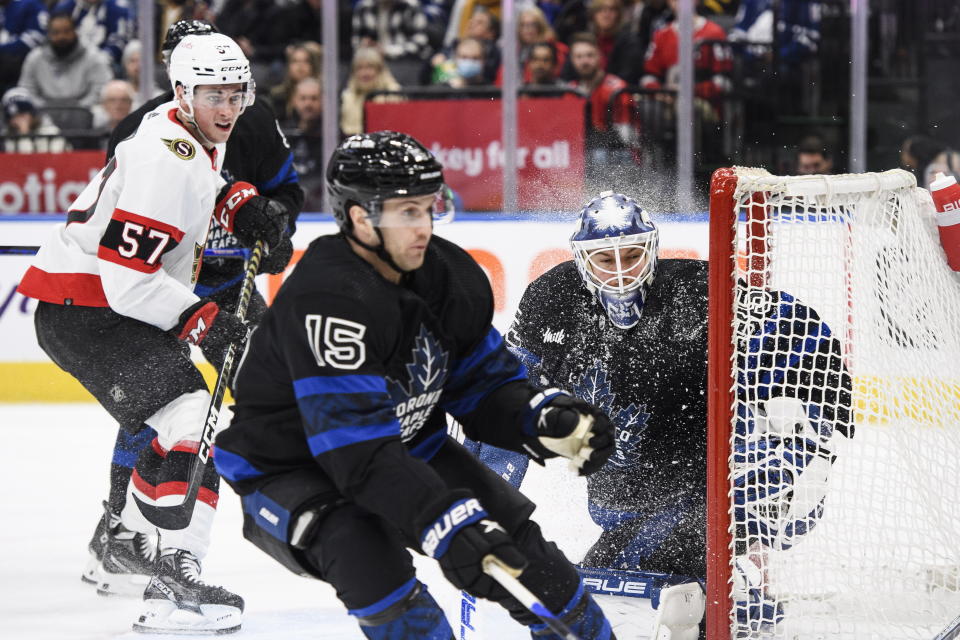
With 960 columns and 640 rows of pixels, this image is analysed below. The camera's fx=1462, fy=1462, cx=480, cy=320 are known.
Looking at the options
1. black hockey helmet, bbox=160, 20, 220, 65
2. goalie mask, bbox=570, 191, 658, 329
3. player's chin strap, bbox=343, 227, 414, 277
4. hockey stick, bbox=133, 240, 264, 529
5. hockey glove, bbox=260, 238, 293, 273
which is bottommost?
hockey stick, bbox=133, 240, 264, 529

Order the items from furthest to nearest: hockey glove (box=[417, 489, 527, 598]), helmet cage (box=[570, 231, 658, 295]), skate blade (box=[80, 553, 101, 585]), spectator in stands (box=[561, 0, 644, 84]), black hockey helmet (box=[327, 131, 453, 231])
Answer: spectator in stands (box=[561, 0, 644, 84])
skate blade (box=[80, 553, 101, 585])
helmet cage (box=[570, 231, 658, 295])
black hockey helmet (box=[327, 131, 453, 231])
hockey glove (box=[417, 489, 527, 598])

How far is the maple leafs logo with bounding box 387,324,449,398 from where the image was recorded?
85.3 inches

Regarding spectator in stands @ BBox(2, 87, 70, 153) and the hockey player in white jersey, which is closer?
the hockey player in white jersey

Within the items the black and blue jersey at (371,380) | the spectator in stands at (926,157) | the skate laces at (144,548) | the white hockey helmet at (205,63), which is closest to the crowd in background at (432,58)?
the spectator in stands at (926,157)

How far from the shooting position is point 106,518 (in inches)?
138

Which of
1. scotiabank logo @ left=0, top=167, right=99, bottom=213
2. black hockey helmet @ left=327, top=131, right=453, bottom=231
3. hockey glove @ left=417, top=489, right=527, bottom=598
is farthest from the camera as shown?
scotiabank logo @ left=0, top=167, right=99, bottom=213

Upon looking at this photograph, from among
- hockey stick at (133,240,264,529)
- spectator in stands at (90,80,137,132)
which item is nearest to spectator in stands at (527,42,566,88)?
spectator in stands at (90,80,137,132)

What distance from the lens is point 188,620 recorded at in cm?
310

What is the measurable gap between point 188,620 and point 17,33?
4247mm

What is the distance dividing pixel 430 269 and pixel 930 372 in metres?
1.18

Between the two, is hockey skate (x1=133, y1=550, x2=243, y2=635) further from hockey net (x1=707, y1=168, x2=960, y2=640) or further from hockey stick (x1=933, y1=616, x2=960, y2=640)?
hockey stick (x1=933, y1=616, x2=960, y2=640)

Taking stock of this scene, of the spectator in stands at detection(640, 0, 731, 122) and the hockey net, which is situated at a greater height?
the spectator in stands at detection(640, 0, 731, 122)

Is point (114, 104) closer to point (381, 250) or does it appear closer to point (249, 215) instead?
point (249, 215)

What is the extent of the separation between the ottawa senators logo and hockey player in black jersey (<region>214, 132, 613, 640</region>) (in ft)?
3.07
